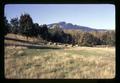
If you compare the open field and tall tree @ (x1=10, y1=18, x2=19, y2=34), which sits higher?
tall tree @ (x1=10, y1=18, x2=19, y2=34)

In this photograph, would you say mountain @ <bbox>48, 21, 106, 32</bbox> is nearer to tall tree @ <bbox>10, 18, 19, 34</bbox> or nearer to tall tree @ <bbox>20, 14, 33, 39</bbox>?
tall tree @ <bbox>20, 14, 33, 39</bbox>

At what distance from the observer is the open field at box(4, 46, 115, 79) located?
1.68 meters

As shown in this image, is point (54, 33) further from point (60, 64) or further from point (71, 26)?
point (60, 64)

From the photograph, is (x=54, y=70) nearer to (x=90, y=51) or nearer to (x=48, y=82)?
(x=48, y=82)

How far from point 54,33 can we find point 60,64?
0.97 feet

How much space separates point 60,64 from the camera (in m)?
1.67

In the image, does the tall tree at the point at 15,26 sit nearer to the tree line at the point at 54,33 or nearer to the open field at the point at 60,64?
the tree line at the point at 54,33

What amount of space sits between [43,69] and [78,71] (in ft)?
1.04

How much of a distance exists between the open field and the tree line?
9cm

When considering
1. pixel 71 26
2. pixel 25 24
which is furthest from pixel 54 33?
pixel 25 24

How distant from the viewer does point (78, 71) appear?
5.54 ft

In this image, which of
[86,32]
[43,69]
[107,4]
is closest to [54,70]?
[43,69]

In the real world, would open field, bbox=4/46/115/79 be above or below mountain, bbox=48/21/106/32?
below

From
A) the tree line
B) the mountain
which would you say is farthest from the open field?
the mountain
